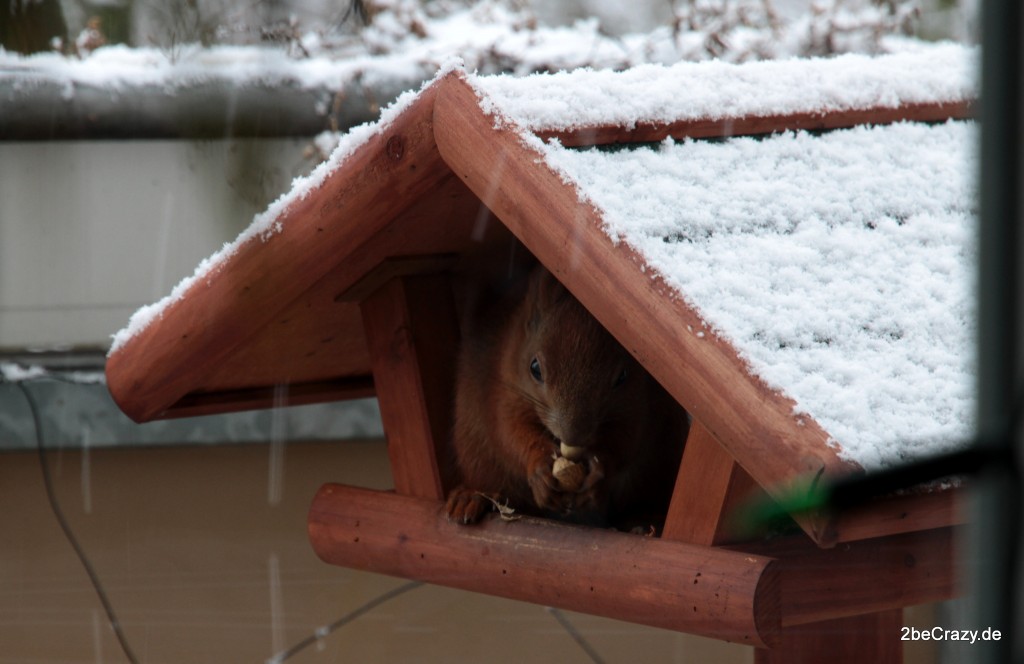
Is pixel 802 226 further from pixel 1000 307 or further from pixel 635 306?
pixel 1000 307

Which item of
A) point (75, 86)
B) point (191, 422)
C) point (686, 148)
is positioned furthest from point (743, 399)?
point (191, 422)

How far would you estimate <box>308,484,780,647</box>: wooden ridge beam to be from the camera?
148 cm

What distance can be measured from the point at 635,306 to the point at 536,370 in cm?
59

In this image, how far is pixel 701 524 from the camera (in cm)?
158

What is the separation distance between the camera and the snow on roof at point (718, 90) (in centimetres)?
162

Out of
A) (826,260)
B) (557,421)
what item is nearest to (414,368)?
(557,421)

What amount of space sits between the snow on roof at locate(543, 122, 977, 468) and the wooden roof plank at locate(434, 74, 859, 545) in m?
0.02

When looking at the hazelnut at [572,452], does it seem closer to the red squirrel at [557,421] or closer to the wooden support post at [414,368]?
the red squirrel at [557,421]

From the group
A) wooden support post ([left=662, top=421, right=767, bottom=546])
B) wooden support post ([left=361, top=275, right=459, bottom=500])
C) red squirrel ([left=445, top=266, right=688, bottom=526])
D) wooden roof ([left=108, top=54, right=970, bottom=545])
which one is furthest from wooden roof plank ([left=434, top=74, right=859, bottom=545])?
wooden support post ([left=361, top=275, right=459, bottom=500])

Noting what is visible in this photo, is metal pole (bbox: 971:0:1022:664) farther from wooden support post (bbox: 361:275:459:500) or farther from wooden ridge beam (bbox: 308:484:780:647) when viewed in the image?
wooden support post (bbox: 361:275:459:500)

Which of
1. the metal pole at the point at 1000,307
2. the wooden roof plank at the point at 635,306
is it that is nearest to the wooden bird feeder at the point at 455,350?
the wooden roof plank at the point at 635,306

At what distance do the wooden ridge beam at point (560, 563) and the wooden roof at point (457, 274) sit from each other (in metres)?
0.07

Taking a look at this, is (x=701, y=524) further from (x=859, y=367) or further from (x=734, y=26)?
(x=734, y=26)

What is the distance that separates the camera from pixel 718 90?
1871mm
